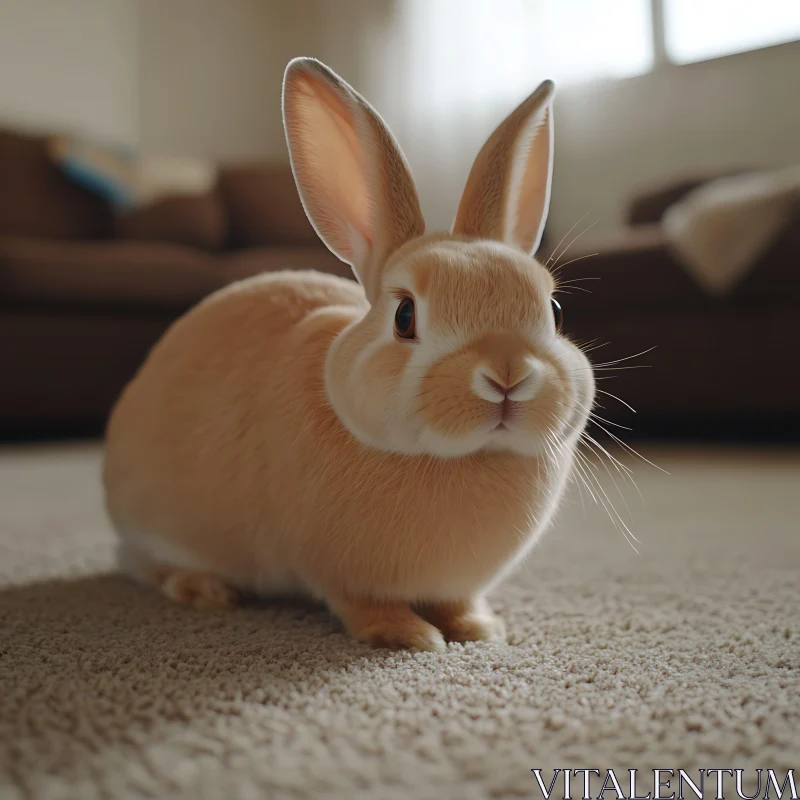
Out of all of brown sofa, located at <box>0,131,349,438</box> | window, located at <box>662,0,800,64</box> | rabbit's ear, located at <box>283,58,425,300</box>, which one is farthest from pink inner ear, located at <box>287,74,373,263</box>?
window, located at <box>662,0,800,64</box>

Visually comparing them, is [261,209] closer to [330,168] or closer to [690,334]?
[690,334]

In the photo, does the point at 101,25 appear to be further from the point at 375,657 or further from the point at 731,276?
the point at 375,657

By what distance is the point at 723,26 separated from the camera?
344 cm

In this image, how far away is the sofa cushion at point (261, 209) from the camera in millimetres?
3688

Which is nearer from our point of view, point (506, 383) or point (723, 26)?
point (506, 383)

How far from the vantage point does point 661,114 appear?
3670mm

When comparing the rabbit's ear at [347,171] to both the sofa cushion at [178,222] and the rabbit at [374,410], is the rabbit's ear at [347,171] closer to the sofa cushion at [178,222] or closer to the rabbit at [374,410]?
the rabbit at [374,410]

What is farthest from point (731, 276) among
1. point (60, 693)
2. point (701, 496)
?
point (60, 693)

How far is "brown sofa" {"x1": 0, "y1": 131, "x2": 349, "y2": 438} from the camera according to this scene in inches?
97.5

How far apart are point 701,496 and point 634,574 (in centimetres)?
65

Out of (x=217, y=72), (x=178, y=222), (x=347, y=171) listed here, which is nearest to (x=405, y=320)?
(x=347, y=171)

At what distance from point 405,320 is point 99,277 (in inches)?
86.1

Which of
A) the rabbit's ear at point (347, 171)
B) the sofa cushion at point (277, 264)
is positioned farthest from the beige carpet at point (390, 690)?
the sofa cushion at point (277, 264)

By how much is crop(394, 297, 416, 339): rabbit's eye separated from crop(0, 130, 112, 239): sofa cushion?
300 cm
